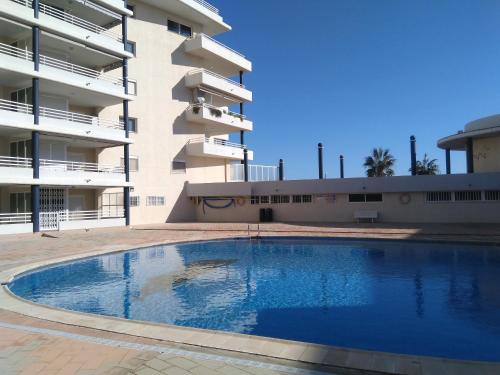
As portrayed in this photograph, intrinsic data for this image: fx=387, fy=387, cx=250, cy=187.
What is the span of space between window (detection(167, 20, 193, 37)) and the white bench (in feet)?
68.4

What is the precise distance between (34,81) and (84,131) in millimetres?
3712

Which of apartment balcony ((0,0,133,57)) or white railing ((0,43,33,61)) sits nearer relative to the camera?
apartment balcony ((0,0,133,57))

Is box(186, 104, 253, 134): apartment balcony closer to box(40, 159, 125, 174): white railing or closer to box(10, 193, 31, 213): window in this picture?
box(40, 159, 125, 174): white railing

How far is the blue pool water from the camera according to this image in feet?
22.0

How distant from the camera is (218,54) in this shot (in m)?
33.8

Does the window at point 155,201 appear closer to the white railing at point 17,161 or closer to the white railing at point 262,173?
the white railing at point 262,173

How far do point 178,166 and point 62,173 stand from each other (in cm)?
1062

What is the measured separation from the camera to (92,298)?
9125 mm

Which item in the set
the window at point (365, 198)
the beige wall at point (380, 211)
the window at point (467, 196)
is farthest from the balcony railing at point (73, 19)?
the window at point (467, 196)

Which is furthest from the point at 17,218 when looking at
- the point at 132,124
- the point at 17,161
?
the point at 132,124

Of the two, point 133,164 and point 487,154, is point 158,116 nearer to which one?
point 133,164

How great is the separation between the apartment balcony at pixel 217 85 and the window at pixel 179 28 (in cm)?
338

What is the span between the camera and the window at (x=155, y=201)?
29.0m

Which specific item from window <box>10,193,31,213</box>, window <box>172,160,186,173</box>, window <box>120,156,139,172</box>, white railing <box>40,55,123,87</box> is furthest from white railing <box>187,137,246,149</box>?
window <box>10,193,31,213</box>
